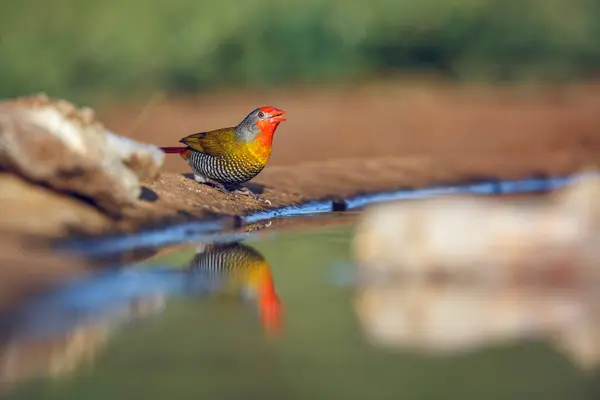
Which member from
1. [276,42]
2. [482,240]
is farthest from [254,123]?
[276,42]

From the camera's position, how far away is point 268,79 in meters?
Result: 15.4

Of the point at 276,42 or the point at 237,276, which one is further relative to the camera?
the point at 276,42

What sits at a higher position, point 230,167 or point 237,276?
point 230,167

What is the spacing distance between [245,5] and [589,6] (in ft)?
13.9

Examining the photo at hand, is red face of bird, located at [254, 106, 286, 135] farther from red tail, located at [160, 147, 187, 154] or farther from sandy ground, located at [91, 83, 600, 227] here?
sandy ground, located at [91, 83, 600, 227]

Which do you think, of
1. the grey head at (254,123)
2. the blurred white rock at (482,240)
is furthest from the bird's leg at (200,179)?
the blurred white rock at (482,240)

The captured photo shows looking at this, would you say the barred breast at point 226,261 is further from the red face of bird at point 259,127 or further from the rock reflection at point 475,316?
the red face of bird at point 259,127

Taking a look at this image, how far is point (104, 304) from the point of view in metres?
6.03

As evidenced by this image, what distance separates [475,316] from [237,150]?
364 centimetres

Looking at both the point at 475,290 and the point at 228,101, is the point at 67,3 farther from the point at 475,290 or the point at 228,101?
the point at 475,290

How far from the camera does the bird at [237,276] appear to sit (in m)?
6.10

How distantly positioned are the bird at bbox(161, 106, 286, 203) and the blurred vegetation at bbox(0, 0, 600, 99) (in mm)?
4906

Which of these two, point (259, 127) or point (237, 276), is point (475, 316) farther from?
point (259, 127)

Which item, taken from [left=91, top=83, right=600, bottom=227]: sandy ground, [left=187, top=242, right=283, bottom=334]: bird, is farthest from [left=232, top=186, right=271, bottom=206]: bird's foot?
[left=187, top=242, right=283, bottom=334]: bird
